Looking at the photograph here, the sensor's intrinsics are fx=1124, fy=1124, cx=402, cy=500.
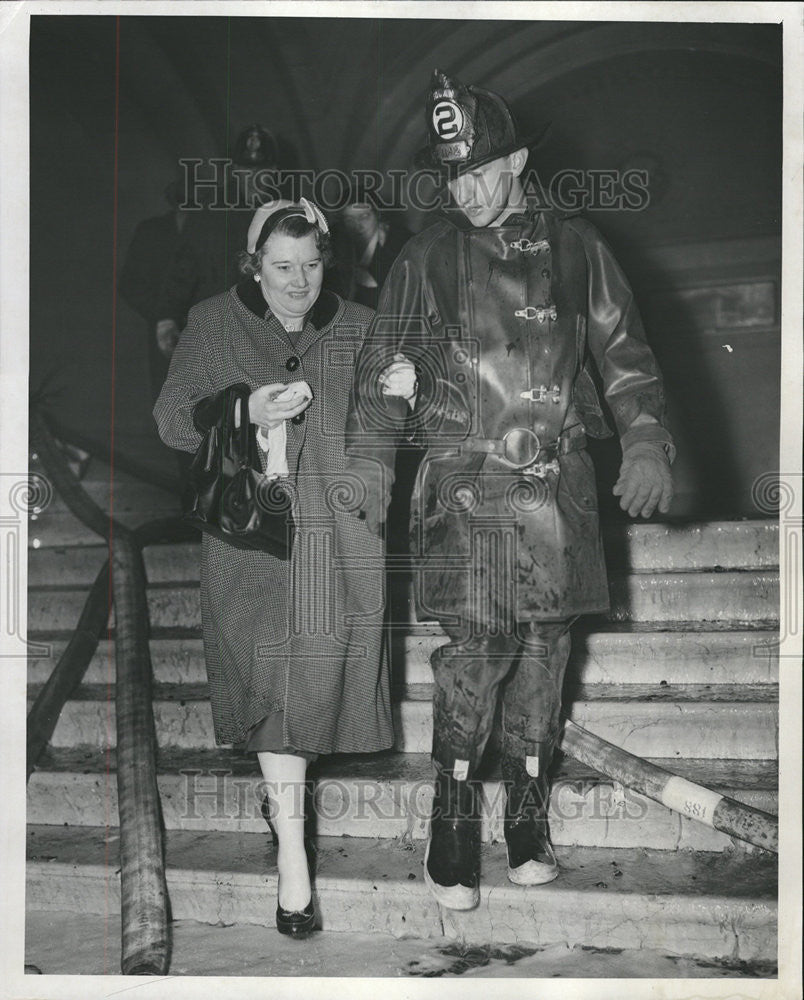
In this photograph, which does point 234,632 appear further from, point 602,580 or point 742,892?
point 742,892

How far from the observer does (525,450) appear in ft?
8.18

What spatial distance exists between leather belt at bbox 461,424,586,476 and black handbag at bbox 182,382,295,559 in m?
0.48

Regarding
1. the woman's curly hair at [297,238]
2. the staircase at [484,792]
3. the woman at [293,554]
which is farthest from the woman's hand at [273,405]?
the staircase at [484,792]

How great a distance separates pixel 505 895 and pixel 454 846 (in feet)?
0.53

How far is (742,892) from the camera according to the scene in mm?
2512

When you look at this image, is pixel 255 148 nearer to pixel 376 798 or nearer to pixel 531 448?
pixel 531 448

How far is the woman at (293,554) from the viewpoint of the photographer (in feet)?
8.34

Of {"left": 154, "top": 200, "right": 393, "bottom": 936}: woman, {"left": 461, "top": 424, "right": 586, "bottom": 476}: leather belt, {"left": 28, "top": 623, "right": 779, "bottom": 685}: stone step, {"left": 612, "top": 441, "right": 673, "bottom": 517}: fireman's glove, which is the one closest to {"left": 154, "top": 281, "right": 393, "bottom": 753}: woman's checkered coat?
{"left": 154, "top": 200, "right": 393, "bottom": 936}: woman

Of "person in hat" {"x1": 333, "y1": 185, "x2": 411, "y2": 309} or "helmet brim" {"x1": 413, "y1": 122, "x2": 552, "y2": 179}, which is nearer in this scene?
"helmet brim" {"x1": 413, "y1": 122, "x2": 552, "y2": 179}

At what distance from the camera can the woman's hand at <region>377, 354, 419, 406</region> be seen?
2557 mm

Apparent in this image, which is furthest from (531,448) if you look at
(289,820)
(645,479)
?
(289,820)

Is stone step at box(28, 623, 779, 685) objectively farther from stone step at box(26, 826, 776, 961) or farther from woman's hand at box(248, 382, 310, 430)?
woman's hand at box(248, 382, 310, 430)

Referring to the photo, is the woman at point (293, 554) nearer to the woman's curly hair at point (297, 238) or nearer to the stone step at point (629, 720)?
the woman's curly hair at point (297, 238)

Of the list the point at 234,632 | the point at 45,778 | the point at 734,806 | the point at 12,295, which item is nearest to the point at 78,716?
the point at 45,778
